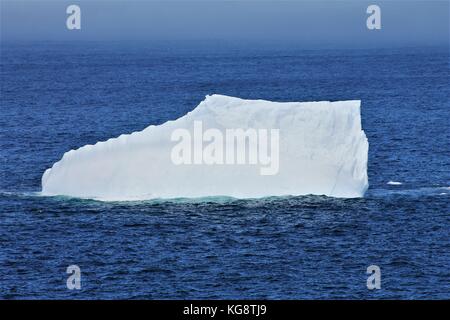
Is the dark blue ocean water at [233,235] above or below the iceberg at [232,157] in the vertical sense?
below

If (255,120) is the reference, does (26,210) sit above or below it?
below

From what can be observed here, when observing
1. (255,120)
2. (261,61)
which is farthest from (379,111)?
(261,61)

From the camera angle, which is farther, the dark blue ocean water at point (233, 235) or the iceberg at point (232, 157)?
the iceberg at point (232, 157)

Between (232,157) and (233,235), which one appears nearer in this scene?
(233,235)

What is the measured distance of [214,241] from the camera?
48156 mm

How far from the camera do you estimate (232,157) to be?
54.4 m

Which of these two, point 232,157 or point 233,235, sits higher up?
point 232,157

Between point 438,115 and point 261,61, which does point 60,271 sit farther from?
point 261,61

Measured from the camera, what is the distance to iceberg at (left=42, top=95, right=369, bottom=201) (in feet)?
178

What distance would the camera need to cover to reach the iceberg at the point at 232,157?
5419cm

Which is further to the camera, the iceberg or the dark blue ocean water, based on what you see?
the iceberg

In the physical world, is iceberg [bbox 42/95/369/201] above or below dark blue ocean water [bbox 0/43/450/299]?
above
